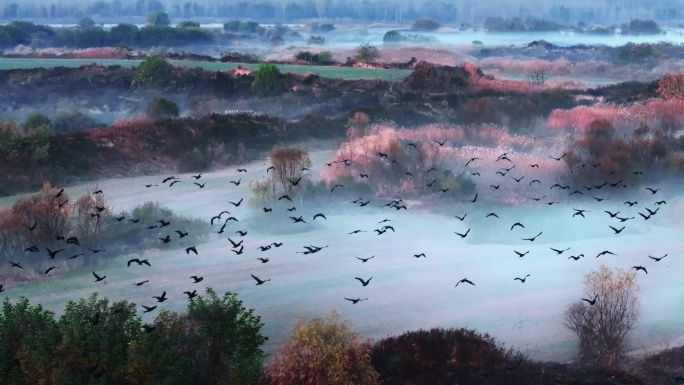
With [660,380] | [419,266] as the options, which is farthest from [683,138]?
[660,380]

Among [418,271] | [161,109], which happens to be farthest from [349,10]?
[418,271]

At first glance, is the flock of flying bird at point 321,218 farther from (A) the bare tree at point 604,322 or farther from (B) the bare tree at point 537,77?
(B) the bare tree at point 537,77

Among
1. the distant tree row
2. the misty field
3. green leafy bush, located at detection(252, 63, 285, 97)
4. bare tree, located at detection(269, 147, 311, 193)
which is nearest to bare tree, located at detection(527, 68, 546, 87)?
the misty field

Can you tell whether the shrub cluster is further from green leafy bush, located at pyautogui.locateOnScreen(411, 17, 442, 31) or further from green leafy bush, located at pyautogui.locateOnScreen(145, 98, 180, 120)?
green leafy bush, located at pyautogui.locateOnScreen(411, 17, 442, 31)

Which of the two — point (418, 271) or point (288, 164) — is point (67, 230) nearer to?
point (288, 164)

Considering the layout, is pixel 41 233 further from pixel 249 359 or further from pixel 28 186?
pixel 249 359

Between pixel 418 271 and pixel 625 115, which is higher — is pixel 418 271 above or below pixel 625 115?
below
